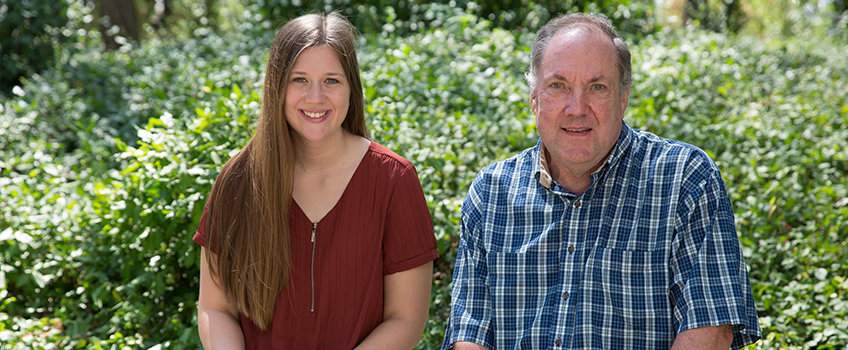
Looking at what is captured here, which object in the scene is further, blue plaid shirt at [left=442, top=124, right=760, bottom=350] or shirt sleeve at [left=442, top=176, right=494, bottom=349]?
shirt sleeve at [left=442, top=176, right=494, bottom=349]

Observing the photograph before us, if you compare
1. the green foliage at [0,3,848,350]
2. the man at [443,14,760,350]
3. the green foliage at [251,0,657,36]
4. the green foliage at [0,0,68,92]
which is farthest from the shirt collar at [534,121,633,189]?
the green foliage at [0,0,68,92]

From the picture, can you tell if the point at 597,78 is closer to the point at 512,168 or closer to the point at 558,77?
the point at 558,77

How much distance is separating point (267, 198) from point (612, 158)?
1.21 meters

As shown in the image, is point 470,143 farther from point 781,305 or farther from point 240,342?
point 240,342

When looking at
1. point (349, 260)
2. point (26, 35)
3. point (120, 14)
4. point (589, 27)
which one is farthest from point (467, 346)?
point (120, 14)

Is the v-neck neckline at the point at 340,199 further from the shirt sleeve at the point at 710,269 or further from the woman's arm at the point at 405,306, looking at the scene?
the shirt sleeve at the point at 710,269

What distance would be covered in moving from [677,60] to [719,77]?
0.43 m

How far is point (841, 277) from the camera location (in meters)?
3.54

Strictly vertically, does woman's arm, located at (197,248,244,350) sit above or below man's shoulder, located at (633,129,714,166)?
below

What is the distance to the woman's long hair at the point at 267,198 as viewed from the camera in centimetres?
244

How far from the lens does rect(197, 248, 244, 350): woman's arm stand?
8.06 ft

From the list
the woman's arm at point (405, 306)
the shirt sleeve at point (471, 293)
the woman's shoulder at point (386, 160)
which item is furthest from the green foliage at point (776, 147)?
the woman's shoulder at point (386, 160)

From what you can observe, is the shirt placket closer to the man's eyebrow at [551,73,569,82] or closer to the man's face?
the man's face

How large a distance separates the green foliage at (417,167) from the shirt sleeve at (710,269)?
1.47m
